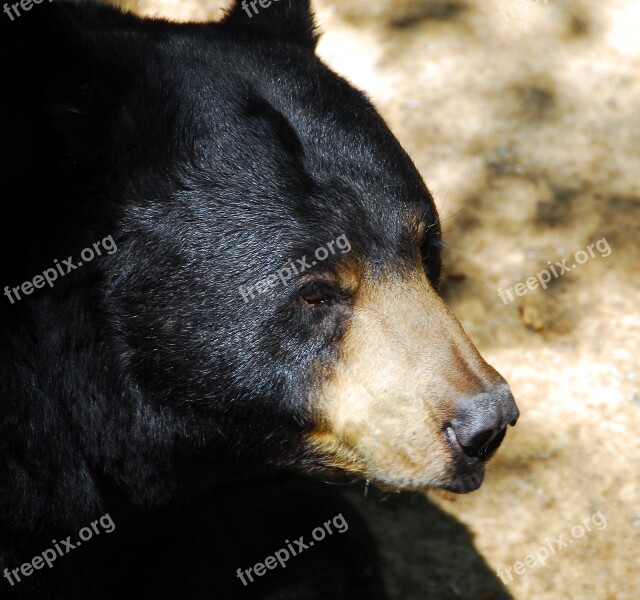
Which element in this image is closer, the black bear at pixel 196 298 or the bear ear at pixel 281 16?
the black bear at pixel 196 298

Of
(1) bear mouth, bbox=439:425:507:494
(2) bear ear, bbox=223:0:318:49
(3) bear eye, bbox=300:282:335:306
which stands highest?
(2) bear ear, bbox=223:0:318:49

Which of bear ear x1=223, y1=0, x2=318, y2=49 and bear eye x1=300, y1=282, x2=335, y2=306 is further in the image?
bear ear x1=223, y1=0, x2=318, y2=49

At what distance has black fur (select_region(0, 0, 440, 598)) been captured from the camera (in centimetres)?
346

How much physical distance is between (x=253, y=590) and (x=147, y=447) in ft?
3.90

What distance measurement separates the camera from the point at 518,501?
5281 millimetres

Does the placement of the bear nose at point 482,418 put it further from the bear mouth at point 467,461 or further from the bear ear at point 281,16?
the bear ear at point 281,16

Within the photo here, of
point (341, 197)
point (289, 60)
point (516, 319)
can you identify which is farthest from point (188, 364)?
point (516, 319)

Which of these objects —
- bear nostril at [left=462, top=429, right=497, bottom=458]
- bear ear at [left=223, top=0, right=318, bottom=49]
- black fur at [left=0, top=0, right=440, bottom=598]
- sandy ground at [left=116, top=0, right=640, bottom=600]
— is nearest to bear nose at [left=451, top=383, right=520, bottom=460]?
bear nostril at [left=462, top=429, right=497, bottom=458]

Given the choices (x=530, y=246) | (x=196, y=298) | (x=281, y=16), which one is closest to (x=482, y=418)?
(x=196, y=298)

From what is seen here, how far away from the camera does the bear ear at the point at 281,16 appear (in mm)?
4406

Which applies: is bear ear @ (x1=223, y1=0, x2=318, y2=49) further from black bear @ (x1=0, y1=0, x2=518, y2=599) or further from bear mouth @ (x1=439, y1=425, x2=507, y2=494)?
bear mouth @ (x1=439, y1=425, x2=507, y2=494)

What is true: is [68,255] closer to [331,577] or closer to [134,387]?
[134,387]

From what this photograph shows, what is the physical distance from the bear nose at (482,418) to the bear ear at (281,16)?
5.86 feet

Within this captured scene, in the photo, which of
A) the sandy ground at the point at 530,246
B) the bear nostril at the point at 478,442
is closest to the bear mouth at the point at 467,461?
the bear nostril at the point at 478,442
